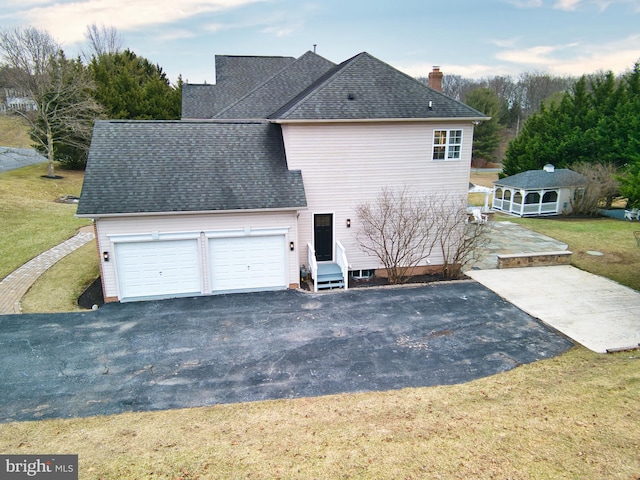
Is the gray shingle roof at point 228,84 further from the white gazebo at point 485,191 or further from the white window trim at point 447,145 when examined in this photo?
the white gazebo at point 485,191

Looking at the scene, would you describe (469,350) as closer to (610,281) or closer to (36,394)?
(610,281)

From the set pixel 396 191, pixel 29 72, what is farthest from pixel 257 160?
pixel 29 72

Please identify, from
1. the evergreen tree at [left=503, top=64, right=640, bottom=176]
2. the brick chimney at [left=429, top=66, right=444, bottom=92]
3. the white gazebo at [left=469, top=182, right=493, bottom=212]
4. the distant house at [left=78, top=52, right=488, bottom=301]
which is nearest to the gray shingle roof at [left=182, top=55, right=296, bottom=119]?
the distant house at [left=78, top=52, right=488, bottom=301]

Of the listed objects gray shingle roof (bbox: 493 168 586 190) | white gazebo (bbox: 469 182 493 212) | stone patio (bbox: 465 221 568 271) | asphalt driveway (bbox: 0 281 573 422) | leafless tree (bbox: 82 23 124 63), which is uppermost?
leafless tree (bbox: 82 23 124 63)

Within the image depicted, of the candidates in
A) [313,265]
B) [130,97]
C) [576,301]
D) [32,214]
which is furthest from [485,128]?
[32,214]

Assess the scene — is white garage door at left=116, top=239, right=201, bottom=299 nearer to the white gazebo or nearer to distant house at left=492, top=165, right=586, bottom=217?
the white gazebo

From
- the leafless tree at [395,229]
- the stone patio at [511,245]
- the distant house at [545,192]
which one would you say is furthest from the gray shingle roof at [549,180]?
the leafless tree at [395,229]

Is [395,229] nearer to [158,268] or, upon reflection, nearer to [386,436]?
[158,268]
